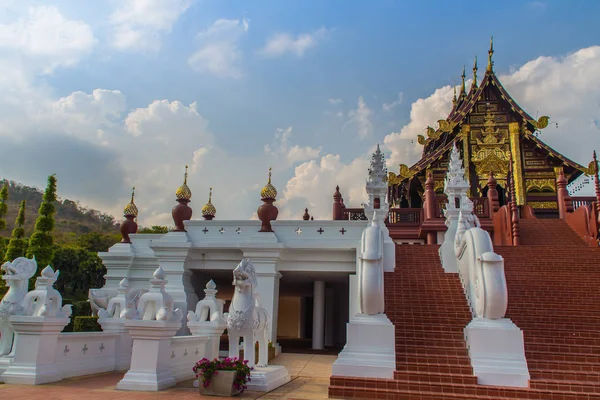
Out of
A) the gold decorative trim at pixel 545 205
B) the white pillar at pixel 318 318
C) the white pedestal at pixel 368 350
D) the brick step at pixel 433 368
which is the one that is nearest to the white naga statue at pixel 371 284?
the white pedestal at pixel 368 350

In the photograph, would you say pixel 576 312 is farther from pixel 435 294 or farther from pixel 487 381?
pixel 487 381

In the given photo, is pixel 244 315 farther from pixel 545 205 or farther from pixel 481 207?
pixel 545 205

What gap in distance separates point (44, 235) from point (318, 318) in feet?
64.8

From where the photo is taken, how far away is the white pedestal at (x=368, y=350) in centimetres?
734

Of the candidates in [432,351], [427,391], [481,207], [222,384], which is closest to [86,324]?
[222,384]

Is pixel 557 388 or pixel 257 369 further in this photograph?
pixel 257 369

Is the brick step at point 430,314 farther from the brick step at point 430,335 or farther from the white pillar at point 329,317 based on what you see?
the white pillar at point 329,317

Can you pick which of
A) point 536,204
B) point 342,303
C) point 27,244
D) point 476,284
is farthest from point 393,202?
point 27,244

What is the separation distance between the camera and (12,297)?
8.19 metres

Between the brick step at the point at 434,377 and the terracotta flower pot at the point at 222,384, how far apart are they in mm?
2470

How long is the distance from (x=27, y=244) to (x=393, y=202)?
2205 cm

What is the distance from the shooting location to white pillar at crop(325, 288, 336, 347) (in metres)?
16.3

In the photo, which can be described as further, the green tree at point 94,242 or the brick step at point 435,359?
the green tree at point 94,242

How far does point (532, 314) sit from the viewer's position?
9055mm
